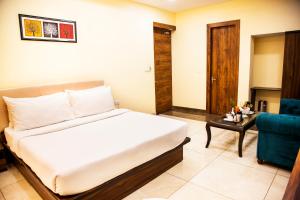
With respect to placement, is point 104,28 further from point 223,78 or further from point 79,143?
point 223,78

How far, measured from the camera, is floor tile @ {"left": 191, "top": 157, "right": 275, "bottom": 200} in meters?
2.16

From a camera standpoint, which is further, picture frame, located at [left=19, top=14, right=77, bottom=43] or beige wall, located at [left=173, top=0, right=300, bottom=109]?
beige wall, located at [left=173, top=0, right=300, bottom=109]

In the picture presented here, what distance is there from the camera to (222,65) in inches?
192

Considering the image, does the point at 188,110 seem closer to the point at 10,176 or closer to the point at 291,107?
the point at 291,107

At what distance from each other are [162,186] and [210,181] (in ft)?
1.89

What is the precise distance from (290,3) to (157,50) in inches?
112

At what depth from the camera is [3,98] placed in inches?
107

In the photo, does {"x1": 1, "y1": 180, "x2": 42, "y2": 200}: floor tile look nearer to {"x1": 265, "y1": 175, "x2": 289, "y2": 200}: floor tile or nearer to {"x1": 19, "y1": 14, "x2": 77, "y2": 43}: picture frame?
{"x1": 19, "y1": 14, "x2": 77, "y2": 43}: picture frame

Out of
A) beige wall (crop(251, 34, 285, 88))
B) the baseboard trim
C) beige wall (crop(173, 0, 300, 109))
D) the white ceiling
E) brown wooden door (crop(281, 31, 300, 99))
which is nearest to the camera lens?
brown wooden door (crop(281, 31, 300, 99))

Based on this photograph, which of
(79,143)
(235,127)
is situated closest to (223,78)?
(235,127)

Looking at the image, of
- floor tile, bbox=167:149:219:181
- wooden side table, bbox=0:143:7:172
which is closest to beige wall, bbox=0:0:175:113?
wooden side table, bbox=0:143:7:172

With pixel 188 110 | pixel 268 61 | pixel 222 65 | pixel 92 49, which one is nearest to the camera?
pixel 92 49

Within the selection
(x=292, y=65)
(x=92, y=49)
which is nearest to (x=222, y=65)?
(x=292, y=65)

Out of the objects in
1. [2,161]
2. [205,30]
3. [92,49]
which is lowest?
[2,161]
